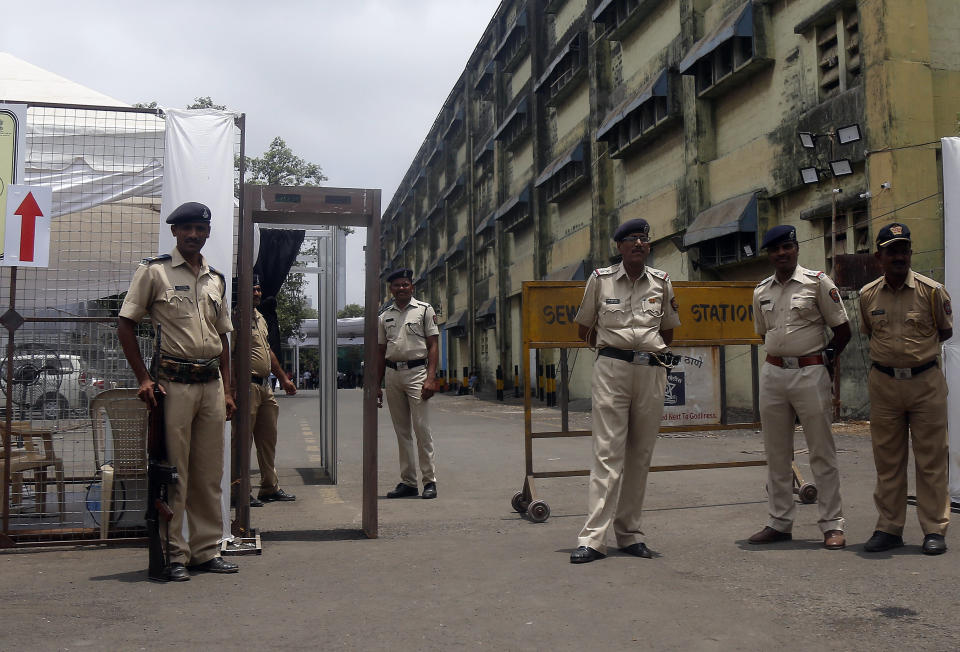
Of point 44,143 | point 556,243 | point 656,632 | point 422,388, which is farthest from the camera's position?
point 556,243

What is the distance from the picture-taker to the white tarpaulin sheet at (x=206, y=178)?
5699mm

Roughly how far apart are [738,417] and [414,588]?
50.2 feet

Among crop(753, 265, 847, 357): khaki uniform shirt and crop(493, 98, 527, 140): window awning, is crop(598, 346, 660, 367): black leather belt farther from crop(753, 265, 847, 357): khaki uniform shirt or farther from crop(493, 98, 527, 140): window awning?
crop(493, 98, 527, 140): window awning

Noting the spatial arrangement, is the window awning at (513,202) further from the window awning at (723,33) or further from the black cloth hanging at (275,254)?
the black cloth hanging at (275,254)

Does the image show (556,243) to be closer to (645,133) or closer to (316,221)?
(645,133)

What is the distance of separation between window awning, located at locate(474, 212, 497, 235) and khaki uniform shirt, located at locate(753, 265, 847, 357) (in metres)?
31.7

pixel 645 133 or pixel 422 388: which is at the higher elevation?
pixel 645 133

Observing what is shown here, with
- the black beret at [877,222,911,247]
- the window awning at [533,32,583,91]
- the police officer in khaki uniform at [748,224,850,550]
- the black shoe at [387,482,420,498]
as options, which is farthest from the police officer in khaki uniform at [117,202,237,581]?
the window awning at [533,32,583,91]

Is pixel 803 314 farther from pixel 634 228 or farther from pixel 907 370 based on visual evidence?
pixel 634 228

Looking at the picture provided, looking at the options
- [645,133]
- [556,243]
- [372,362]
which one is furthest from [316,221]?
[556,243]

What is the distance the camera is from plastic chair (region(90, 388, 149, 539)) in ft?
19.5

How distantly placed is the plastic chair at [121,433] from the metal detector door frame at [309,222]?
64 cm

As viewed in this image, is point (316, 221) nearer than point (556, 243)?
Yes

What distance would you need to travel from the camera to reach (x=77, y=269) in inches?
245
